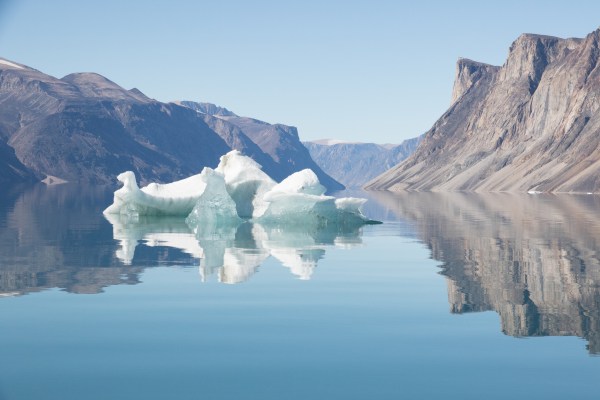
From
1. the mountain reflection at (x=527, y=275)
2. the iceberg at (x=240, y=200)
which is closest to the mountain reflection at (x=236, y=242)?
the iceberg at (x=240, y=200)

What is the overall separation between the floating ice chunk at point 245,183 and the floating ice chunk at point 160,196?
2297mm

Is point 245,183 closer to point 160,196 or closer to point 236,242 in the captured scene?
point 160,196

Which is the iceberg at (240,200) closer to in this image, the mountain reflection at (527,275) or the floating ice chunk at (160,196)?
the floating ice chunk at (160,196)

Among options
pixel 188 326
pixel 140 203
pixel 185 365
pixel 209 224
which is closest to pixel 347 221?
pixel 209 224

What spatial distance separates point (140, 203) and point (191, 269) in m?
29.8

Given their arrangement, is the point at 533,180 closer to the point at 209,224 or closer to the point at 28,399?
the point at 209,224

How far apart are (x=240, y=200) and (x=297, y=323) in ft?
135

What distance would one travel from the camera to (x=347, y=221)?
52844mm

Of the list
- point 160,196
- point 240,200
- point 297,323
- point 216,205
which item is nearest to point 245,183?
point 240,200

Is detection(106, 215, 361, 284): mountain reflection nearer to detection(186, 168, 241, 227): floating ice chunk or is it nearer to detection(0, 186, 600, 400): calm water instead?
detection(0, 186, 600, 400): calm water

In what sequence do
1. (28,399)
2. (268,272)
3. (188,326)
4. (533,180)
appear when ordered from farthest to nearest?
(533,180)
(268,272)
(188,326)
(28,399)

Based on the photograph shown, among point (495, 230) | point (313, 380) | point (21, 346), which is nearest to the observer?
point (313, 380)

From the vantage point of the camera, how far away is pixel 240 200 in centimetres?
6031

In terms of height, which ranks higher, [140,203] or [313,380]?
[140,203]
